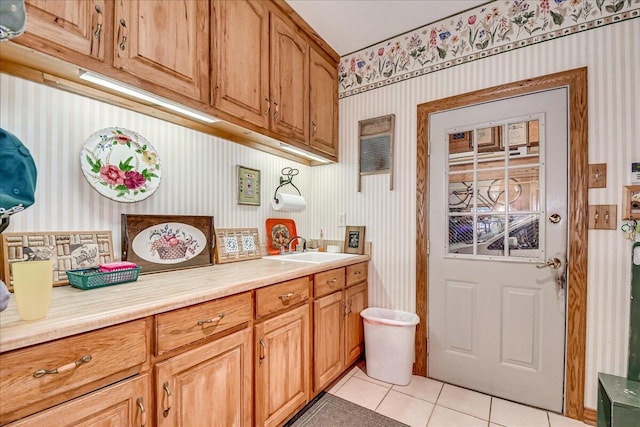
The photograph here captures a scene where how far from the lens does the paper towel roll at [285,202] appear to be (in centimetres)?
234

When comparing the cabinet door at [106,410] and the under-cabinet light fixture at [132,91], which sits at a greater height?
the under-cabinet light fixture at [132,91]

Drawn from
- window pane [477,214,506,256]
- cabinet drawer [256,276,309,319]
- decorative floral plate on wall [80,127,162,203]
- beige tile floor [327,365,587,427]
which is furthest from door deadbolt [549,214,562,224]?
decorative floral plate on wall [80,127,162,203]

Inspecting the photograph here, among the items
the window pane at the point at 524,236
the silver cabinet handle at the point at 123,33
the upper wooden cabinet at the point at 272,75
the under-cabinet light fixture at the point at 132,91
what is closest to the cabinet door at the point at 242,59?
the upper wooden cabinet at the point at 272,75

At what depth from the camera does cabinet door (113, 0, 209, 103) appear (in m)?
1.23

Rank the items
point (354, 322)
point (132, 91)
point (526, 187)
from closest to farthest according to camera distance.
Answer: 1. point (132, 91)
2. point (526, 187)
3. point (354, 322)

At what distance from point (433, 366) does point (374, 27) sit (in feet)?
8.75

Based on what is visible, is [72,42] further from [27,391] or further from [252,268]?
[252,268]

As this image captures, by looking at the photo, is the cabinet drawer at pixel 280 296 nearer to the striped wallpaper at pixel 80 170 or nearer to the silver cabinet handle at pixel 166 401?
the silver cabinet handle at pixel 166 401

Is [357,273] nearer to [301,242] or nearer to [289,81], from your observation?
[301,242]

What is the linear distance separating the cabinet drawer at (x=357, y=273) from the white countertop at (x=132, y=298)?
0.52 m

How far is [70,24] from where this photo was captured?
3.55 ft

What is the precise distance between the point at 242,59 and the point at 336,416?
7.26ft

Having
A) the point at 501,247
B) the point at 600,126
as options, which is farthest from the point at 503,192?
the point at 600,126

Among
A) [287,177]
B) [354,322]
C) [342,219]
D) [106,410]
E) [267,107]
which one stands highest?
[267,107]
